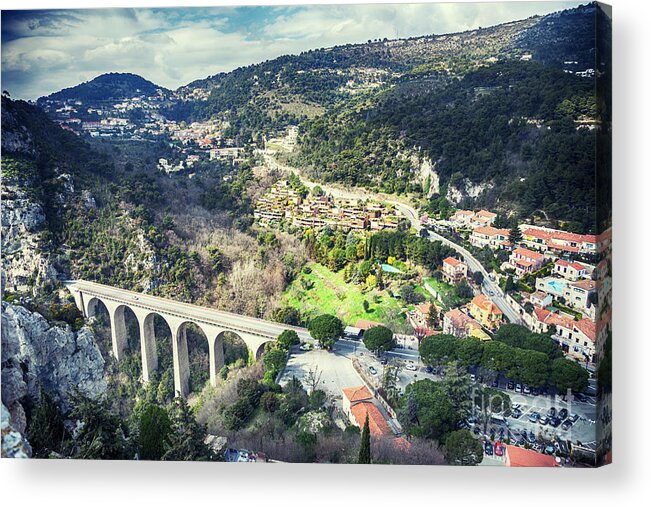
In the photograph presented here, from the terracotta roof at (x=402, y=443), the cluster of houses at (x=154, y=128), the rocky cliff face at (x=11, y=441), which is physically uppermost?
the cluster of houses at (x=154, y=128)

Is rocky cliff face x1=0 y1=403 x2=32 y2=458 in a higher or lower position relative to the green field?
lower

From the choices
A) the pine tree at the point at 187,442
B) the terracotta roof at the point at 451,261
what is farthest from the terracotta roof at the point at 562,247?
the pine tree at the point at 187,442

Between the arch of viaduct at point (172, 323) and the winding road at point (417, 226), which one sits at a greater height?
the winding road at point (417, 226)

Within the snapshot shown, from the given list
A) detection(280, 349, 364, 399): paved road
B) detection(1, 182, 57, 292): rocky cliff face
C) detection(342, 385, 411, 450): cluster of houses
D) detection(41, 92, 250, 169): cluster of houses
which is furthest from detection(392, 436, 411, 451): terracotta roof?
detection(1, 182, 57, 292): rocky cliff face

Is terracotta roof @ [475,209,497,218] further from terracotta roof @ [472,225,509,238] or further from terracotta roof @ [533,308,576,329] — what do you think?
terracotta roof @ [533,308,576,329]

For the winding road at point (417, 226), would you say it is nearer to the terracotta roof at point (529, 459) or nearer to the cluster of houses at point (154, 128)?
the cluster of houses at point (154, 128)

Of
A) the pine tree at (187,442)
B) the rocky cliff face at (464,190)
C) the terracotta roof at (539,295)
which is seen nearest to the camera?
the pine tree at (187,442)
